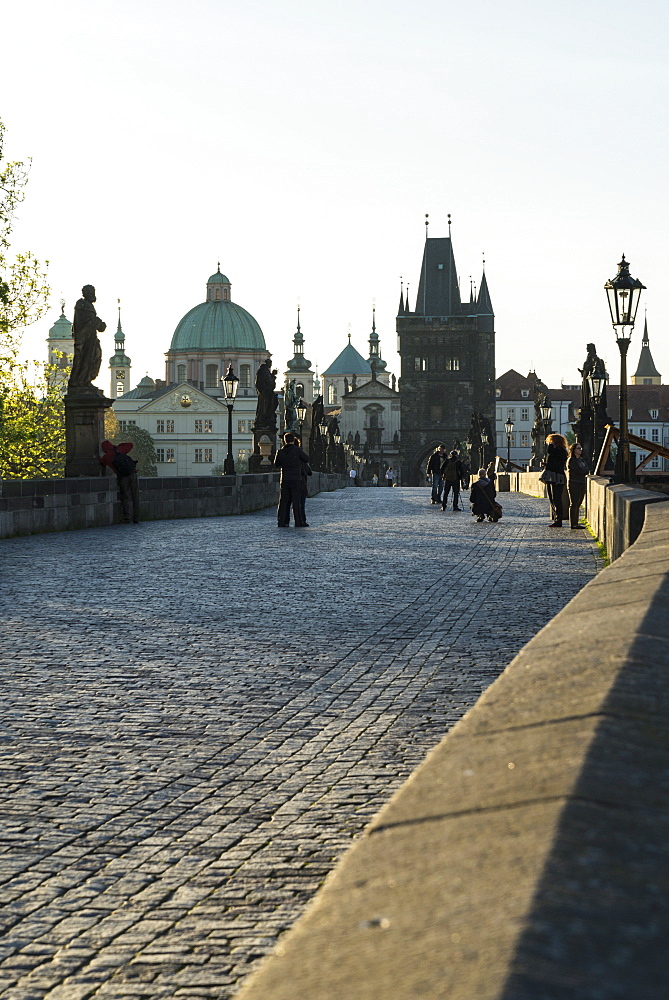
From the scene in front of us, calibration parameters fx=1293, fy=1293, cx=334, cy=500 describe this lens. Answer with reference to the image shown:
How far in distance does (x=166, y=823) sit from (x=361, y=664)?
3.27 meters

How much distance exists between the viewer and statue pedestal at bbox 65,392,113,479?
2467cm

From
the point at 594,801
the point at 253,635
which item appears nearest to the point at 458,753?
the point at 594,801

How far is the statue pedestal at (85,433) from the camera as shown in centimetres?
2467

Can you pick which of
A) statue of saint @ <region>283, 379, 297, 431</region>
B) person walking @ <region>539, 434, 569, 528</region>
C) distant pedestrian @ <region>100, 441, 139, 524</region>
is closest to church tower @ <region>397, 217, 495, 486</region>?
statue of saint @ <region>283, 379, 297, 431</region>

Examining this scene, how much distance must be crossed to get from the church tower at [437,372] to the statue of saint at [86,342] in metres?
113

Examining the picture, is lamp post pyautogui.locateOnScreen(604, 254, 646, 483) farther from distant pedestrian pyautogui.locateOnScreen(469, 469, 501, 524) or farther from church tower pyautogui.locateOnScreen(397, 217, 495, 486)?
church tower pyautogui.locateOnScreen(397, 217, 495, 486)

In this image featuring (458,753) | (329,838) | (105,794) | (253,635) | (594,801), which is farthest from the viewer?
(253,635)

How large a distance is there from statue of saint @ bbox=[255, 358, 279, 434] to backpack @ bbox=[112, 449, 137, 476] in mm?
11574

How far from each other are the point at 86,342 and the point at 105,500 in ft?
11.2

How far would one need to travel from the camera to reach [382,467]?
15150 centimetres

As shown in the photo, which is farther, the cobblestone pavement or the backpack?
the backpack

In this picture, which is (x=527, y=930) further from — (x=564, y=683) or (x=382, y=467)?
(x=382, y=467)

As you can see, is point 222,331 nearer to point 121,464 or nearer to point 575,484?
point 121,464

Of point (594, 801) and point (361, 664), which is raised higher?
point (594, 801)
